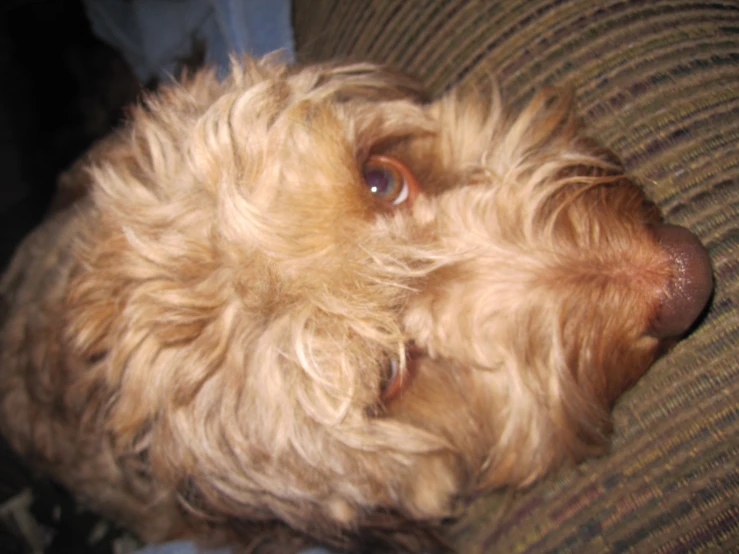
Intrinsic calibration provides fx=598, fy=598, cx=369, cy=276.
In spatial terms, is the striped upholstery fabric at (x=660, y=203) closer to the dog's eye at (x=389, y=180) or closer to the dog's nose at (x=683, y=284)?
the dog's nose at (x=683, y=284)

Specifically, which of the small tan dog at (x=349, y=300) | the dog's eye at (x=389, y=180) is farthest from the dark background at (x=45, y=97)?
the dog's eye at (x=389, y=180)

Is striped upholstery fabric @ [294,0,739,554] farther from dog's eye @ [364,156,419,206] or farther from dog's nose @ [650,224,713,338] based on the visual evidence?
dog's eye @ [364,156,419,206]

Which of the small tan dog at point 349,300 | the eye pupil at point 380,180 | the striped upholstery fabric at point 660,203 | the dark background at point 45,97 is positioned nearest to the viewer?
the striped upholstery fabric at point 660,203

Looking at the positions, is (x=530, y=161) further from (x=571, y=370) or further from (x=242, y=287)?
(x=242, y=287)

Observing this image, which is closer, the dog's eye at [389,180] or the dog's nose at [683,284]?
the dog's nose at [683,284]

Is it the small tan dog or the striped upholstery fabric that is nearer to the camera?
the striped upholstery fabric

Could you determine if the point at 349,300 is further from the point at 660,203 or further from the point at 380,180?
the point at 660,203

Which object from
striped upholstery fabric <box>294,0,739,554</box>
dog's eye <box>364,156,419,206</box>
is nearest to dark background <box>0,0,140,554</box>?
dog's eye <box>364,156,419,206</box>

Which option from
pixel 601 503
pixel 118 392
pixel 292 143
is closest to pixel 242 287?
pixel 292 143
